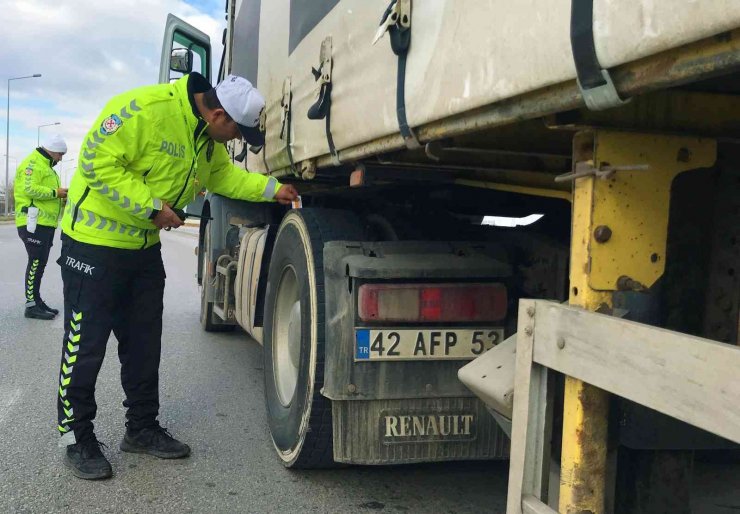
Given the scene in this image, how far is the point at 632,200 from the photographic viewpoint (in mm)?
1550

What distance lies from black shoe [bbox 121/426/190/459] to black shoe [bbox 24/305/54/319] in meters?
4.44

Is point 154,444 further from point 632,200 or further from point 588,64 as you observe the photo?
point 588,64

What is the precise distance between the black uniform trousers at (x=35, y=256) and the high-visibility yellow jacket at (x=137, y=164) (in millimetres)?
4783

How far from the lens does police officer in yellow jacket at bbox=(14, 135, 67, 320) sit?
773 centimetres

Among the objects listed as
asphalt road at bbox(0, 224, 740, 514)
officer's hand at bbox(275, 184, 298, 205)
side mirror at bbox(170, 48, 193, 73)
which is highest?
side mirror at bbox(170, 48, 193, 73)

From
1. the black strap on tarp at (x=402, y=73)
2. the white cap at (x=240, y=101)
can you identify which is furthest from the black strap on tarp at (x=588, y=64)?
the white cap at (x=240, y=101)

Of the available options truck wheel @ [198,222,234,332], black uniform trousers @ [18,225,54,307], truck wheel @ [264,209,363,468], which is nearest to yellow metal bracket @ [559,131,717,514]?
truck wheel @ [264,209,363,468]

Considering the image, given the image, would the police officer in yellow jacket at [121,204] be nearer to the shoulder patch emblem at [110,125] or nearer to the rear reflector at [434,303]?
the shoulder patch emblem at [110,125]

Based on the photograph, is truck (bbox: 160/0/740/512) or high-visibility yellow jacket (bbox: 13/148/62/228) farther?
high-visibility yellow jacket (bbox: 13/148/62/228)

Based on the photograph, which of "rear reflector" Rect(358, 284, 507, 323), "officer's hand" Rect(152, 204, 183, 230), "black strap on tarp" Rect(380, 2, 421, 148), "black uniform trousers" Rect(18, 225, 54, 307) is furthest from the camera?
"black uniform trousers" Rect(18, 225, 54, 307)

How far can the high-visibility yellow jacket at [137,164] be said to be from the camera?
3.15 meters

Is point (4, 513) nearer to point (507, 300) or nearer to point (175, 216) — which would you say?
point (175, 216)

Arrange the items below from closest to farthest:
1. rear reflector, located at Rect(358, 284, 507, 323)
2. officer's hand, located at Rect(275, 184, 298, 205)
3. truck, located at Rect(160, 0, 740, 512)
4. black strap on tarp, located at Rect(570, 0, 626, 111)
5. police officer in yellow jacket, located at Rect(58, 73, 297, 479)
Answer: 1. black strap on tarp, located at Rect(570, 0, 626, 111)
2. truck, located at Rect(160, 0, 740, 512)
3. rear reflector, located at Rect(358, 284, 507, 323)
4. police officer in yellow jacket, located at Rect(58, 73, 297, 479)
5. officer's hand, located at Rect(275, 184, 298, 205)

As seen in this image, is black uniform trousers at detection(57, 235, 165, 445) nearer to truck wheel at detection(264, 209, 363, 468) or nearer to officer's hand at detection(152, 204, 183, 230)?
officer's hand at detection(152, 204, 183, 230)
